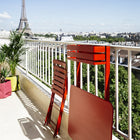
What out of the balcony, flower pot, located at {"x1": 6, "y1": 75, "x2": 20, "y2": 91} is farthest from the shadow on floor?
flower pot, located at {"x1": 6, "y1": 75, "x2": 20, "y2": 91}

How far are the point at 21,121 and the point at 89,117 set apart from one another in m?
1.62

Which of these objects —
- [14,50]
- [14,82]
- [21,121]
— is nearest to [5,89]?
[14,82]

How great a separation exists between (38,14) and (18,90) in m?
29.3

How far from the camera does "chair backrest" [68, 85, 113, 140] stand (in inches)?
49.5

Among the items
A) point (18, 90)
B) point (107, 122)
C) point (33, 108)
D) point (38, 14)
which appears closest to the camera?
point (107, 122)

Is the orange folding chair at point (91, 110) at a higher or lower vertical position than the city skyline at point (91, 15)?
lower

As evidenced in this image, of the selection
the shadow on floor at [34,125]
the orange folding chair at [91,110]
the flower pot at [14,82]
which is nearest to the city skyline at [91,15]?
the flower pot at [14,82]

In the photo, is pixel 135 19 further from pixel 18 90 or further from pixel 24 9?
pixel 18 90

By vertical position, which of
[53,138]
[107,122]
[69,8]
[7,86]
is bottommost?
[53,138]

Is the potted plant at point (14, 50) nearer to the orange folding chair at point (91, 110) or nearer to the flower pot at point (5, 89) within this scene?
the flower pot at point (5, 89)

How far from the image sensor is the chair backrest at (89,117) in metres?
1.26

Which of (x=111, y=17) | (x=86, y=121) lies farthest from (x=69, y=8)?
(x=86, y=121)

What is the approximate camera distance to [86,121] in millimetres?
1455

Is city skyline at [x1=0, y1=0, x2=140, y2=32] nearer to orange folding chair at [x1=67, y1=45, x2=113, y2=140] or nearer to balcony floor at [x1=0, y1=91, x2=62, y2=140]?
balcony floor at [x1=0, y1=91, x2=62, y2=140]
